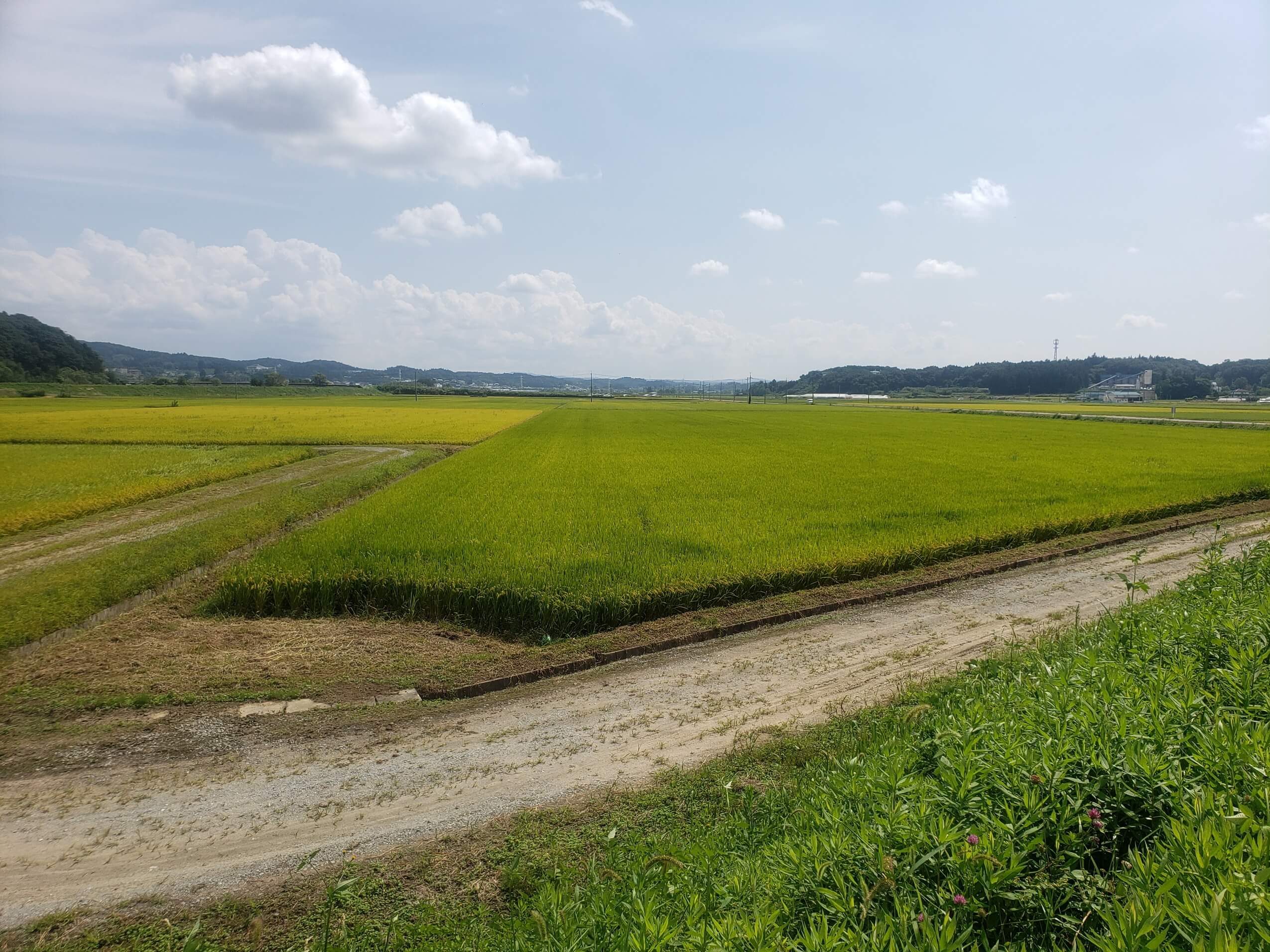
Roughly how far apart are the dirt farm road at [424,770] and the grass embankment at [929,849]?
14.2 inches

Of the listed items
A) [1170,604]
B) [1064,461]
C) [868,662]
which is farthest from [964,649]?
[1064,461]

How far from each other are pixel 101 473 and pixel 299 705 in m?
22.8

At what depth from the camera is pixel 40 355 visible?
85438mm

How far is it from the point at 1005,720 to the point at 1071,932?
141cm

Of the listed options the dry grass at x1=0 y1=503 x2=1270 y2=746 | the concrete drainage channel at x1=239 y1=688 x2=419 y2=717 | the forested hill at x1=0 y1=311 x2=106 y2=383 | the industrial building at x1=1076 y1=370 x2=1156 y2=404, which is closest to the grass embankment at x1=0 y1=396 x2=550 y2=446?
the forested hill at x1=0 y1=311 x2=106 y2=383

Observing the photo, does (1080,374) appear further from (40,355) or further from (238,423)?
(40,355)

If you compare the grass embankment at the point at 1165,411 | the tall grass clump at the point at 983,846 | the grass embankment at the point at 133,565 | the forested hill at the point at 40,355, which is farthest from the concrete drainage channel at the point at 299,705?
the forested hill at the point at 40,355

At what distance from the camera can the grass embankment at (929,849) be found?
2312 millimetres

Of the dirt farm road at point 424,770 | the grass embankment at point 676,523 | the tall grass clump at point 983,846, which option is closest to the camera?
the tall grass clump at point 983,846

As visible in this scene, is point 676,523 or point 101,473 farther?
point 101,473

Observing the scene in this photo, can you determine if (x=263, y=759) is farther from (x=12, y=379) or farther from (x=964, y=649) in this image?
(x=12, y=379)

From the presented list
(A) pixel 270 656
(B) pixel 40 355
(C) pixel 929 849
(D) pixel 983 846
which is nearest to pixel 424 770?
(A) pixel 270 656

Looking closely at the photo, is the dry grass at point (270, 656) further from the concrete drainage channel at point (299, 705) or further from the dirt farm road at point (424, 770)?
the dirt farm road at point (424, 770)

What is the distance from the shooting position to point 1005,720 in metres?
3.67
